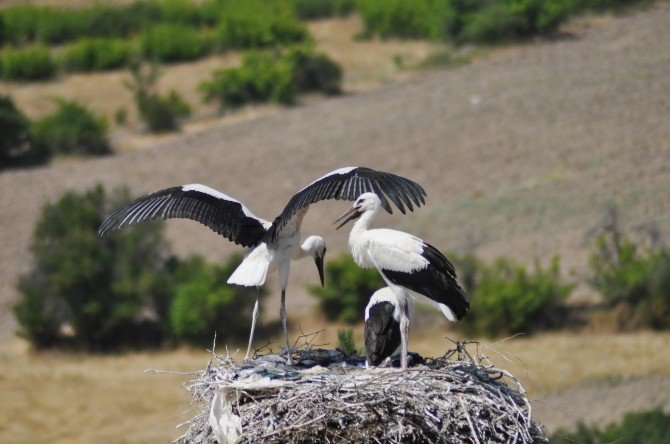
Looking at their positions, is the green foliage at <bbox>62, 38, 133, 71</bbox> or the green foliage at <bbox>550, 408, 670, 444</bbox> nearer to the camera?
the green foliage at <bbox>550, 408, 670, 444</bbox>

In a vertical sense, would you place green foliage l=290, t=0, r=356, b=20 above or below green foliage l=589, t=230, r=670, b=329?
above

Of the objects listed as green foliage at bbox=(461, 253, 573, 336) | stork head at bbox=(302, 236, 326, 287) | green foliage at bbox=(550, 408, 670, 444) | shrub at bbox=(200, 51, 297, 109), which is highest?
stork head at bbox=(302, 236, 326, 287)

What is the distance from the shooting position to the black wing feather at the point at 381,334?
12.0m

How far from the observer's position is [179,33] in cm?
5484

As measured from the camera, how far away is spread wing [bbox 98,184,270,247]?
12.4 m

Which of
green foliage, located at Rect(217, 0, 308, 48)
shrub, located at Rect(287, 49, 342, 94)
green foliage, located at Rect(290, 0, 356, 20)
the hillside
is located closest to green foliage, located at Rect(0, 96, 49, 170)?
the hillside

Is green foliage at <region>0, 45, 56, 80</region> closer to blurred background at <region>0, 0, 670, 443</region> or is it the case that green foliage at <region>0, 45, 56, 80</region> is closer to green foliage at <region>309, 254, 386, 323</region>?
blurred background at <region>0, 0, 670, 443</region>

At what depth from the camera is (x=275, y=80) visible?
4672 centimetres

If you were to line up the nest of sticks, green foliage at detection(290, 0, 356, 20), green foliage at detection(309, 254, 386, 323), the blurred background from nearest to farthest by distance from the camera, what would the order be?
the nest of sticks
the blurred background
green foliage at detection(309, 254, 386, 323)
green foliage at detection(290, 0, 356, 20)

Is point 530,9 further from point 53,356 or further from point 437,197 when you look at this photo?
point 53,356

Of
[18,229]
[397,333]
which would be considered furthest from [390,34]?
Result: [397,333]

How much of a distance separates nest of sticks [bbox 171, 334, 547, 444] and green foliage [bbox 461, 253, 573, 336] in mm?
19180

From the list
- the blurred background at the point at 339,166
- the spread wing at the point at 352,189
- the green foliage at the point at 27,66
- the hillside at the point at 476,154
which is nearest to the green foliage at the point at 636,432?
the blurred background at the point at 339,166

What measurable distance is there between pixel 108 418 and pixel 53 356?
5.65 m
